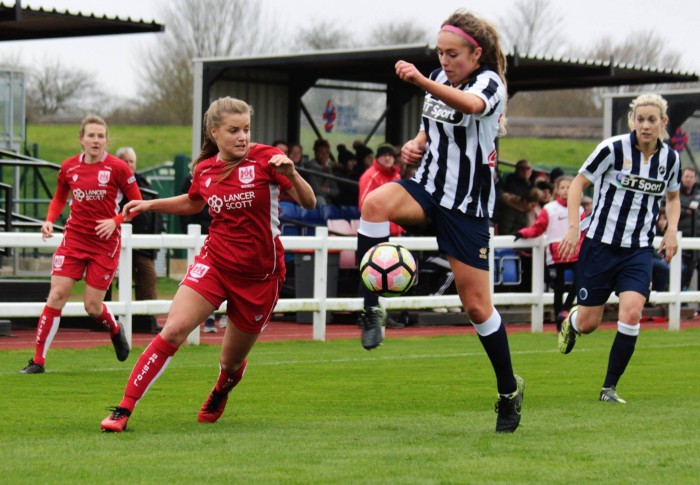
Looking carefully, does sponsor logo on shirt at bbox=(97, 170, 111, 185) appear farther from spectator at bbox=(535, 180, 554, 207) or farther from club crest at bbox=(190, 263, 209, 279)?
spectator at bbox=(535, 180, 554, 207)

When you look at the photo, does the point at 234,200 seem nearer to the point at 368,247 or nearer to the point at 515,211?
the point at 368,247

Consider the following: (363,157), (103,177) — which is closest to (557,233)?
(363,157)

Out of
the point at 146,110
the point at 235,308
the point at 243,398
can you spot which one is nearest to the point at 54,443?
the point at 235,308

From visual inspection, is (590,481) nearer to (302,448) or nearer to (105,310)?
(302,448)

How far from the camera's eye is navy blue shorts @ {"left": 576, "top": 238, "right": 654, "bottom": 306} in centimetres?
919

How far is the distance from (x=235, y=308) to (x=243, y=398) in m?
1.88

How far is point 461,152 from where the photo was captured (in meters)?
6.88

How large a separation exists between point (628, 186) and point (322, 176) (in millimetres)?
10050

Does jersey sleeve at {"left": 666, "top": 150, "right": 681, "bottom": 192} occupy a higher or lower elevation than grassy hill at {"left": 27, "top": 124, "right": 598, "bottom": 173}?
lower

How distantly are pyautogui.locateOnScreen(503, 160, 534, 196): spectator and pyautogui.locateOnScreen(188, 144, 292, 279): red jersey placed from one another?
40.1 ft

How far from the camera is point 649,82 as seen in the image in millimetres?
22344

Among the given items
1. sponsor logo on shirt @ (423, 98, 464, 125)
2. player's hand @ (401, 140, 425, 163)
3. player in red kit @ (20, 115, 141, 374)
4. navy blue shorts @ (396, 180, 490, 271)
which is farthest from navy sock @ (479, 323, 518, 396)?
player in red kit @ (20, 115, 141, 374)

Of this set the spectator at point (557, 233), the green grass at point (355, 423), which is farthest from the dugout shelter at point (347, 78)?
the green grass at point (355, 423)

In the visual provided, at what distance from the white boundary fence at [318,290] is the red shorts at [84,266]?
147cm
